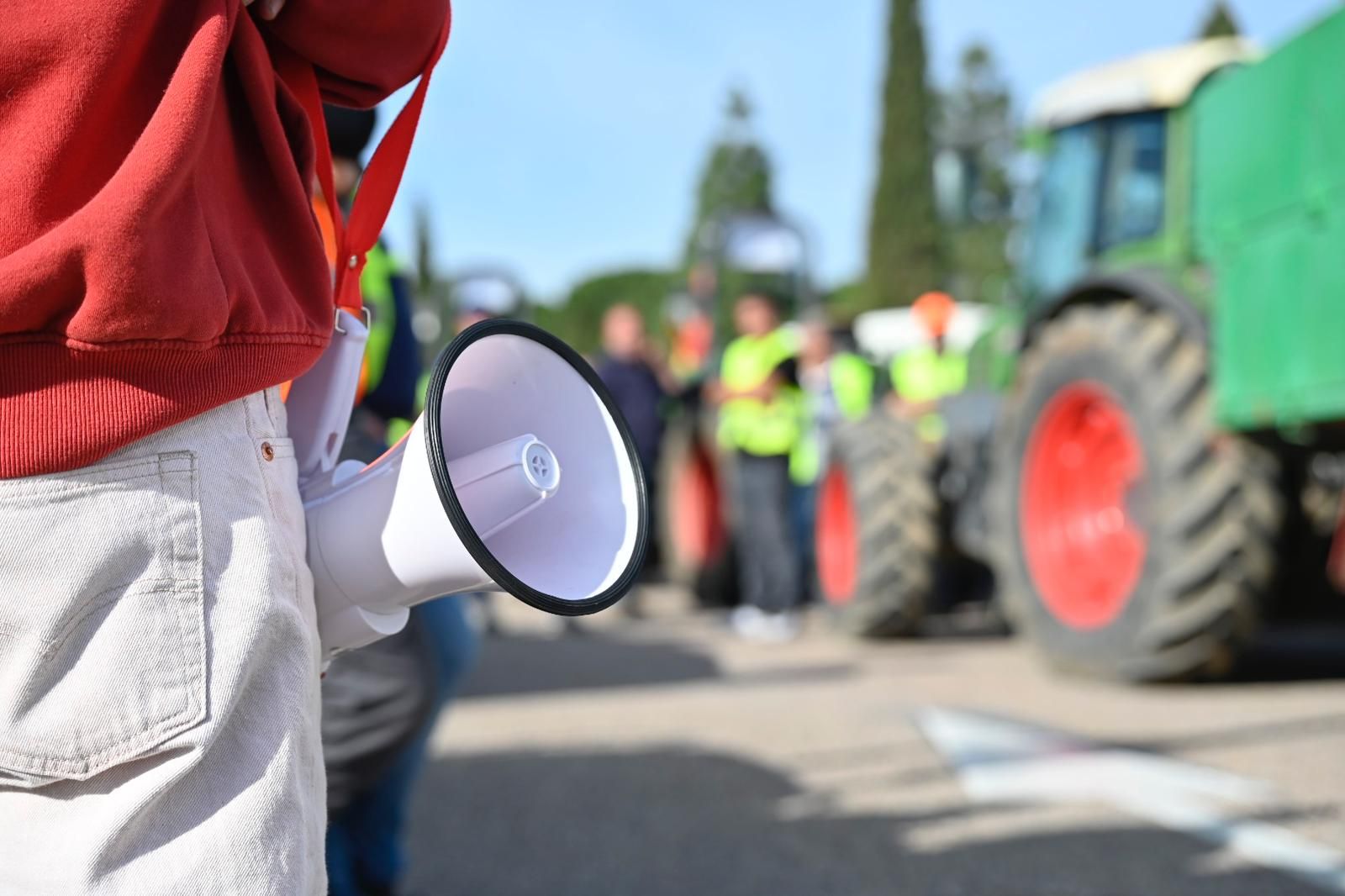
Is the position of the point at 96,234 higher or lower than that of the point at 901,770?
higher

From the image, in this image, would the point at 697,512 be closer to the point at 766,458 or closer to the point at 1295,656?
the point at 766,458

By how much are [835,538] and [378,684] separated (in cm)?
558

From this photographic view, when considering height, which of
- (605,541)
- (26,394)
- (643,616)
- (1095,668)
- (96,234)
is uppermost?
(96,234)

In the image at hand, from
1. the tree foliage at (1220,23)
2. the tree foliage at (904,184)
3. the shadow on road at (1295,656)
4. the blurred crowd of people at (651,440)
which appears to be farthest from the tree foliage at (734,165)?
the shadow on road at (1295,656)

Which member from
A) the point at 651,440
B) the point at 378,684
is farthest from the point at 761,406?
the point at 378,684

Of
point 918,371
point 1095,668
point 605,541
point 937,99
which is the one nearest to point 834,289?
point 937,99

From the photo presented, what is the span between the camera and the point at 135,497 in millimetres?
1254

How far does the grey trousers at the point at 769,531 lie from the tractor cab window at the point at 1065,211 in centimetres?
183

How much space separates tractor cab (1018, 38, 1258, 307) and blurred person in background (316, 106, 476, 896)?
10.8ft

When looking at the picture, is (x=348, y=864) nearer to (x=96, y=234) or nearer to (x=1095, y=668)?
(x=96, y=234)

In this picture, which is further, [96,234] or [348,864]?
[348,864]

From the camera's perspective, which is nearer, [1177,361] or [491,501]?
[491,501]

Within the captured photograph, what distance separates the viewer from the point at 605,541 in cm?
154

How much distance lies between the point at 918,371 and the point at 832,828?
19.1 feet
